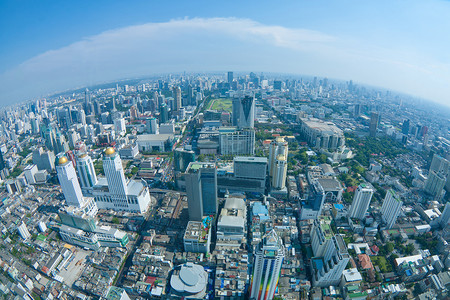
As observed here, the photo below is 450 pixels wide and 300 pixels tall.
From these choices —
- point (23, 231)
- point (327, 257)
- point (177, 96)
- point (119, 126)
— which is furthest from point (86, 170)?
point (177, 96)

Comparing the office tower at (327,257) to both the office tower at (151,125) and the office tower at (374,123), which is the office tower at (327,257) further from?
the office tower at (374,123)

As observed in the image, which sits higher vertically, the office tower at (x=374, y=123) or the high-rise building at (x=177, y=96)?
the high-rise building at (x=177, y=96)

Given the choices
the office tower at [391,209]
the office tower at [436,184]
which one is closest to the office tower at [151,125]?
the office tower at [391,209]

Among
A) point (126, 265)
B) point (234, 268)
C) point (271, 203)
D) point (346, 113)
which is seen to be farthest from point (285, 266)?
point (346, 113)

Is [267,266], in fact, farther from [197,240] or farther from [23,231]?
[23,231]

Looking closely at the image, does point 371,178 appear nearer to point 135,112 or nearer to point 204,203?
point 204,203
